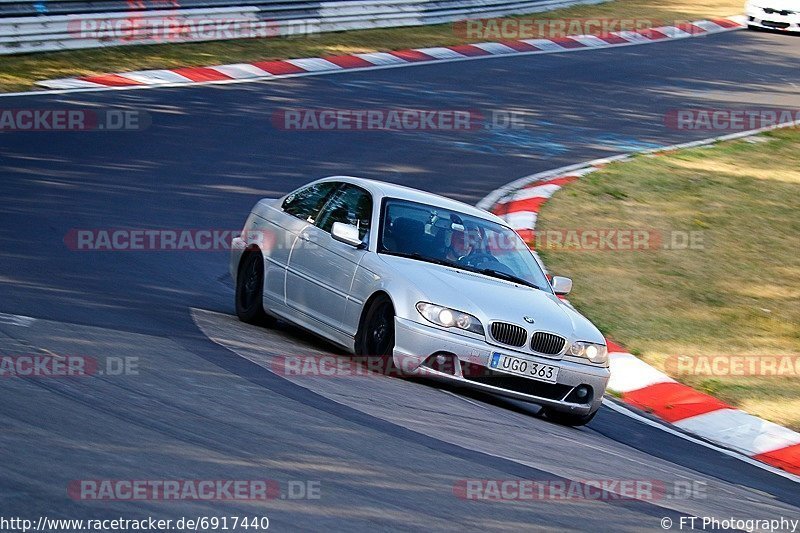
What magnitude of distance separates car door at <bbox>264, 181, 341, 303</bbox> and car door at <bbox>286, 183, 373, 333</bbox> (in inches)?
3.9

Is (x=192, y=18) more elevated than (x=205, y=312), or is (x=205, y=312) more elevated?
(x=192, y=18)

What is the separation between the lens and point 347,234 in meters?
9.73

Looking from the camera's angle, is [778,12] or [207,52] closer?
[207,52]

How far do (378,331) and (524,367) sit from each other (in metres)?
1.09

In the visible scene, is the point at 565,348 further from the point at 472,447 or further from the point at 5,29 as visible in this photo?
the point at 5,29

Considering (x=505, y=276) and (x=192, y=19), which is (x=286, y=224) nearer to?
(x=505, y=276)

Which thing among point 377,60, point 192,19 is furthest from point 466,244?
point 192,19

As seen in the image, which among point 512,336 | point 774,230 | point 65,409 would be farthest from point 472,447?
point 774,230

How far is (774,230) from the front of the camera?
643 inches

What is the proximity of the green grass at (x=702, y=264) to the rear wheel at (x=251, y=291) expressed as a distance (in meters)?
3.45

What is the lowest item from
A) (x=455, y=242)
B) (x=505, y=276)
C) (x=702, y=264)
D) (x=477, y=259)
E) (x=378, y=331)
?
(x=702, y=264)

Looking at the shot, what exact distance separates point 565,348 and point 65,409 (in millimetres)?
3681

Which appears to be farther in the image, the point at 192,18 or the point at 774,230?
the point at 192,18

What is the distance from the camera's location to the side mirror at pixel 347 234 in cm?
970
